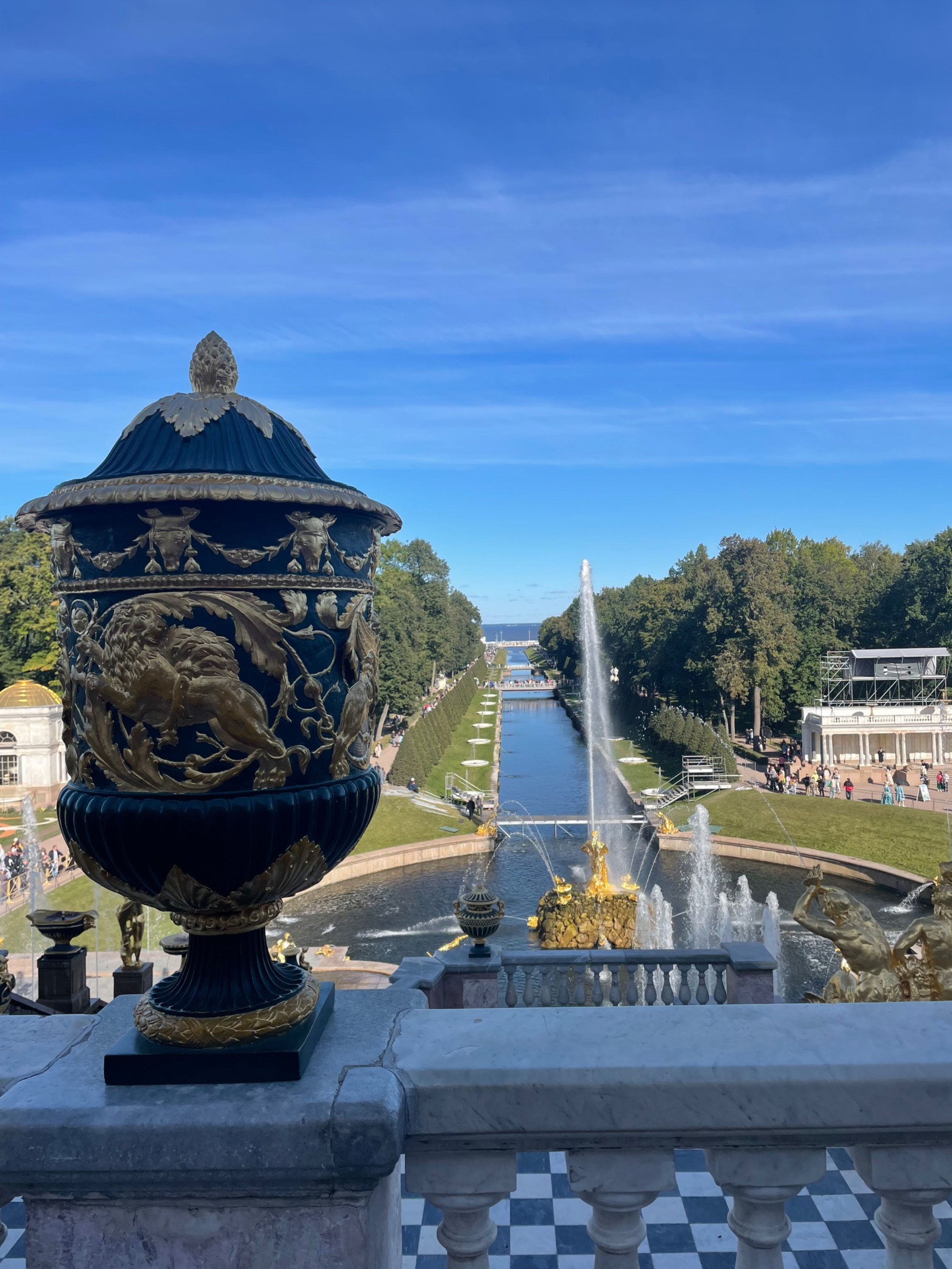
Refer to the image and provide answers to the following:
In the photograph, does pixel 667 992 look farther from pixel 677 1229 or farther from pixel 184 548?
pixel 184 548

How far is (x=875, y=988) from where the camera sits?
6.05 meters

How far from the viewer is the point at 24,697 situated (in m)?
34.9

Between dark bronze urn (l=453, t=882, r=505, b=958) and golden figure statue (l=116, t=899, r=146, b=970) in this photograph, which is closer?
golden figure statue (l=116, t=899, r=146, b=970)

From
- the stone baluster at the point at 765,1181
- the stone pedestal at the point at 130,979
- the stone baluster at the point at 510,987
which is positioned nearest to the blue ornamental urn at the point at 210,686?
the stone baluster at the point at 765,1181

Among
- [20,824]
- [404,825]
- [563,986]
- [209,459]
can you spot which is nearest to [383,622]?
[404,825]

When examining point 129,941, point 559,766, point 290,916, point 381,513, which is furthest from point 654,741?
point 381,513

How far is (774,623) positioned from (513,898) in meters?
28.9

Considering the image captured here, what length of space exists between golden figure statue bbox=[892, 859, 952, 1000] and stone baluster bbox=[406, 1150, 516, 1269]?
4281 mm

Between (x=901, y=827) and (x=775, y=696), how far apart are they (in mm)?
21821

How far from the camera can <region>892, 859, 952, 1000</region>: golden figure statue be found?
230 inches

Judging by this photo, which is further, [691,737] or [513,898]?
[691,737]

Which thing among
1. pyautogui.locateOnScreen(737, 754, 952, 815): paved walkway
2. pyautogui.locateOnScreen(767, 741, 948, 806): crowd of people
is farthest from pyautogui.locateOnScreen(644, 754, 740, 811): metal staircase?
pyautogui.locateOnScreen(767, 741, 948, 806): crowd of people

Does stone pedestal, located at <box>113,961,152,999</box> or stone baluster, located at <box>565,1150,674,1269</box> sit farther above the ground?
stone baluster, located at <box>565,1150,674,1269</box>

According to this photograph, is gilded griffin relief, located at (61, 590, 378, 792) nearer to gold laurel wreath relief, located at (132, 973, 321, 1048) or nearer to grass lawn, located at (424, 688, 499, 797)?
gold laurel wreath relief, located at (132, 973, 321, 1048)
